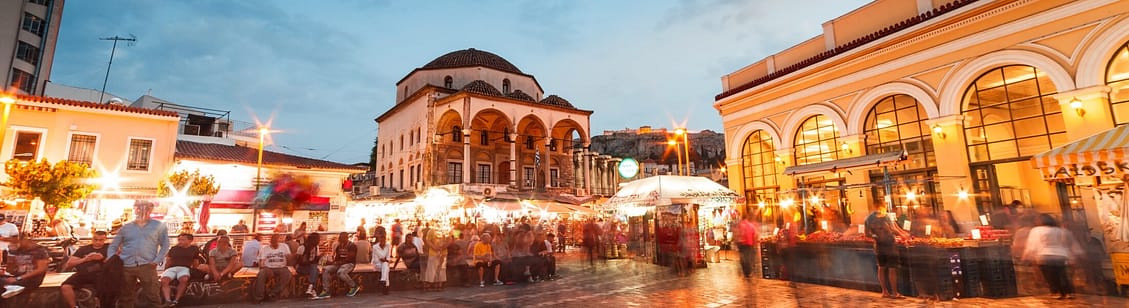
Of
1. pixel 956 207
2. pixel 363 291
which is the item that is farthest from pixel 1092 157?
pixel 363 291

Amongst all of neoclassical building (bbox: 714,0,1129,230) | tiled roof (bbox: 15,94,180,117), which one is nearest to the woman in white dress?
neoclassical building (bbox: 714,0,1129,230)

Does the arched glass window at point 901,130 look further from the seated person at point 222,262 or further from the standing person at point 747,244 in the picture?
the seated person at point 222,262

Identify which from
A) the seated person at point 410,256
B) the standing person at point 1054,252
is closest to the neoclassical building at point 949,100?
the standing person at point 1054,252

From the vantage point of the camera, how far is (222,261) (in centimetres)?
771

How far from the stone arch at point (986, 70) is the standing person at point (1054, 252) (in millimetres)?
3971

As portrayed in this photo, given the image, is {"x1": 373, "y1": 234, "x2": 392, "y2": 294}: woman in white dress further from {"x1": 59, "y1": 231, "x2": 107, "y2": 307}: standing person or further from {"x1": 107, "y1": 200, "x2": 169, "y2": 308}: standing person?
{"x1": 59, "y1": 231, "x2": 107, "y2": 307}: standing person

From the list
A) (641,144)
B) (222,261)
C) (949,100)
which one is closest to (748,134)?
(949,100)

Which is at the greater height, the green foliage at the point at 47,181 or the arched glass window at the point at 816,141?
the arched glass window at the point at 816,141

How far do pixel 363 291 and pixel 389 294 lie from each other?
1.67ft

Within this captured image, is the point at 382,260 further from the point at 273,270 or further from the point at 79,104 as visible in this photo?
the point at 79,104

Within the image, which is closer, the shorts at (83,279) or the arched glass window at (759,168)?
the shorts at (83,279)

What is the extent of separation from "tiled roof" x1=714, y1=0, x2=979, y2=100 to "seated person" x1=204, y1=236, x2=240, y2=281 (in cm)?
1353

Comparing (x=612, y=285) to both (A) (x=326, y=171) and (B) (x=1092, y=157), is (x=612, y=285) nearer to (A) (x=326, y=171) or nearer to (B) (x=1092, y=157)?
(B) (x=1092, y=157)

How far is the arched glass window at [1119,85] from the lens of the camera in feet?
27.3
